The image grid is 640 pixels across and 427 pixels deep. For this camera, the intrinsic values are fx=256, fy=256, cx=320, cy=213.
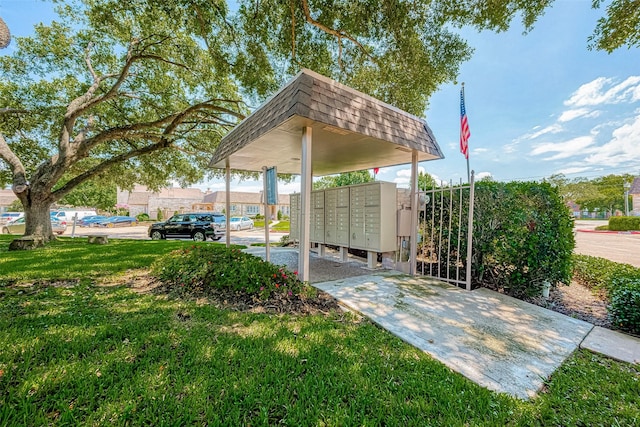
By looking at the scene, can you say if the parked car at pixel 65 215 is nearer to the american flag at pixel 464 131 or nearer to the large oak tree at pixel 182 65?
the large oak tree at pixel 182 65

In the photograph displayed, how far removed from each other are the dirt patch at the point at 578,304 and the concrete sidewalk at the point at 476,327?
0.48 metres

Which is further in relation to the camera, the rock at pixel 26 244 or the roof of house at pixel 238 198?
the roof of house at pixel 238 198

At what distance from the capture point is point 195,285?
395cm

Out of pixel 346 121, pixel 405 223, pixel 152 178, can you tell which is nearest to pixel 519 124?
pixel 405 223

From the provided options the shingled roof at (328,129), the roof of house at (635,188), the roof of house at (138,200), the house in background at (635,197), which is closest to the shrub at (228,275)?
the shingled roof at (328,129)

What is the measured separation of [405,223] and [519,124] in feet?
47.4

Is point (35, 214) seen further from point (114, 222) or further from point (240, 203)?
point (240, 203)

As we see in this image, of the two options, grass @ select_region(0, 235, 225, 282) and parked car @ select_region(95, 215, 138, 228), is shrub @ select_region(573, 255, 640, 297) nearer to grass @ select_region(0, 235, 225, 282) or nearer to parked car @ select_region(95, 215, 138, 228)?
grass @ select_region(0, 235, 225, 282)

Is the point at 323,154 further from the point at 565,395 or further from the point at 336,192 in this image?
the point at 565,395

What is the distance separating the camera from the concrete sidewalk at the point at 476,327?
7.21 ft

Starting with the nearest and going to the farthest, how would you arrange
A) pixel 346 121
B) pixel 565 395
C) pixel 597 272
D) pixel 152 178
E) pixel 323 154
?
pixel 565 395 → pixel 346 121 → pixel 597 272 → pixel 323 154 → pixel 152 178

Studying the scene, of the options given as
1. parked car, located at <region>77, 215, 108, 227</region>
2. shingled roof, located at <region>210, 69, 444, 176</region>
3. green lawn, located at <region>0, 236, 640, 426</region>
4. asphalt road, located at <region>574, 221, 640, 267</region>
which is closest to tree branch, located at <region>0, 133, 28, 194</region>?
shingled roof, located at <region>210, 69, 444, 176</region>

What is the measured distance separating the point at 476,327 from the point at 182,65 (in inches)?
437

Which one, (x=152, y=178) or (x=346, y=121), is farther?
(x=152, y=178)
